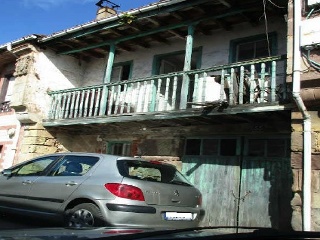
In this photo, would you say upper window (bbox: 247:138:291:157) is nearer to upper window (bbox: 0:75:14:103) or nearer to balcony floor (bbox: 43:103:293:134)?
balcony floor (bbox: 43:103:293:134)

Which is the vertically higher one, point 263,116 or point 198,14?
point 198,14

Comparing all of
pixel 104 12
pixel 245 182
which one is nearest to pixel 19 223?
pixel 245 182

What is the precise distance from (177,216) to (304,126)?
258 cm

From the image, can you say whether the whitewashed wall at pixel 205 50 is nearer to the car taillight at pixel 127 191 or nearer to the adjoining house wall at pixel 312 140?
the adjoining house wall at pixel 312 140

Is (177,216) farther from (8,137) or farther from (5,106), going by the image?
(5,106)

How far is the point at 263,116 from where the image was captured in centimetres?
745

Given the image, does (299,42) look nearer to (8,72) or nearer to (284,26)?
(284,26)

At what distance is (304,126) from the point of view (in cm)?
612

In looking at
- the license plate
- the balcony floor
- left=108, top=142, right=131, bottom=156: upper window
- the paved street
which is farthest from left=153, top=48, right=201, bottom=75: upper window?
the license plate

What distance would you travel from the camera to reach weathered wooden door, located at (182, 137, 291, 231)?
24.2ft

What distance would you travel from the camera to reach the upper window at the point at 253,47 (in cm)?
882

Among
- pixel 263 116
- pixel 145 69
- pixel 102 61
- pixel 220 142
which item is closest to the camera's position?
pixel 263 116

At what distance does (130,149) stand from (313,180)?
551 cm

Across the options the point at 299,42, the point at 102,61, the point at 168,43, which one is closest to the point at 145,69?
the point at 168,43
